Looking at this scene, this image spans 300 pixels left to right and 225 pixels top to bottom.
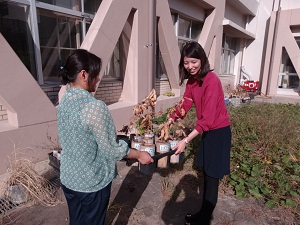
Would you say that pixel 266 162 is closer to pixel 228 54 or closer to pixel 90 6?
pixel 90 6

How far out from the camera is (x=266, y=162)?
3.29 m

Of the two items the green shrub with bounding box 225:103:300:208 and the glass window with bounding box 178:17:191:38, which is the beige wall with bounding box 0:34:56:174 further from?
the glass window with bounding box 178:17:191:38

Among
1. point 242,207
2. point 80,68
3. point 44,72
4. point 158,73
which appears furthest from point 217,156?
point 158,73

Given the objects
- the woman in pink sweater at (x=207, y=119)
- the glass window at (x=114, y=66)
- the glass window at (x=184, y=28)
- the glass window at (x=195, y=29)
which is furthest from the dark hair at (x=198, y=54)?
the glass window at (x=195, y=29)

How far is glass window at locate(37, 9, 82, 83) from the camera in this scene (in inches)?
155

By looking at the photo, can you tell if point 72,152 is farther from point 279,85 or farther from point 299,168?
Answer: point 279,85

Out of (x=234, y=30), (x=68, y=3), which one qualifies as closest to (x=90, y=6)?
(x=68, y=3)

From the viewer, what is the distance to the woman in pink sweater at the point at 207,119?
1834mm

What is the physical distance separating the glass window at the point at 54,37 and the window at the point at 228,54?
920cm

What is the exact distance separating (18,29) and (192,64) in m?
3.17

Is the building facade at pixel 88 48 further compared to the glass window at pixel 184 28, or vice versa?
the glass window at pixel 184 28

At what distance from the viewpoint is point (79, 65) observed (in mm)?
1266

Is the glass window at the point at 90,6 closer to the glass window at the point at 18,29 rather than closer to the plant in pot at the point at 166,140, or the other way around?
→ the glass window at the point at 18,29

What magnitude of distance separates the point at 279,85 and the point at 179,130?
1203 cm
